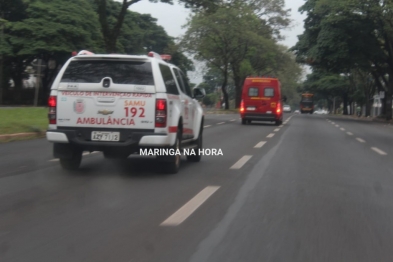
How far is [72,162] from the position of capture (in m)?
10.2

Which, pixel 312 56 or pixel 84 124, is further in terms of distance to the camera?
pixel 312 56

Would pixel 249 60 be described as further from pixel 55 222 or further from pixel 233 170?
pixel 55 222

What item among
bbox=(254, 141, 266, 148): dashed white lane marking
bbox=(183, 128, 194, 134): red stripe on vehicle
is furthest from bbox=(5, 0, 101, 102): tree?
bbox=(183, 128, 194, 134): red stripe on vehicle

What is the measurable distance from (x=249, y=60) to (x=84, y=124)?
54715 millimetres

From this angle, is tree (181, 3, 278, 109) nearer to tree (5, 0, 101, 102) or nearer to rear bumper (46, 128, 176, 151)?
tree (5, 0, 101, 102)

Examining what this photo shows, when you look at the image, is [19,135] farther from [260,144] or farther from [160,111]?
[160,111]

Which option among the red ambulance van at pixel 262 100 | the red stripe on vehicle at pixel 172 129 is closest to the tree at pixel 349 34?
the red ambulance van at pixel 262 100

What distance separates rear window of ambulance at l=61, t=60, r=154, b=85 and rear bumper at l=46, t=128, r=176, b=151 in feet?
2.44

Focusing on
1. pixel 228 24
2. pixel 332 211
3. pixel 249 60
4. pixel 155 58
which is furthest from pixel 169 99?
pixel 249 60

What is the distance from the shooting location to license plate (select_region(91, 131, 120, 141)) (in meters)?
9.23

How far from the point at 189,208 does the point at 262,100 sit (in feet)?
69.8

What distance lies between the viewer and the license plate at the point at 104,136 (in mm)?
9227

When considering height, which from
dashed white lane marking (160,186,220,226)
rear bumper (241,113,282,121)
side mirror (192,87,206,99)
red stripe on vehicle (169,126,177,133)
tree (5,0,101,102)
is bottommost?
dashed white lane marking (160,186,220,226)

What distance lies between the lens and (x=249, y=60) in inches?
2483
